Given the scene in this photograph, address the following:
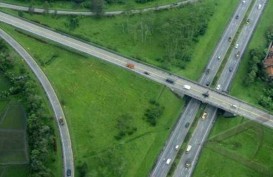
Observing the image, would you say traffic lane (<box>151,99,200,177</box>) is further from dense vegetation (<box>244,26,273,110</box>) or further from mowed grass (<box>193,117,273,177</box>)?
dense vegetation (<box>244,26,273,110</box>)

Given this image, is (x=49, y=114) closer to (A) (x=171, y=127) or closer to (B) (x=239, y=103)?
(A) (x=171, y=127)

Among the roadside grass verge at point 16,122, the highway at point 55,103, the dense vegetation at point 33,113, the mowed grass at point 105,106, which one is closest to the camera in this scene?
the dense vegetation at point 33,113

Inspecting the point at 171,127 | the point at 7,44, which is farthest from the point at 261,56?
the point at 7,44

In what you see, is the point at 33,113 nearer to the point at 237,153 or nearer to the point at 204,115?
the point at 204,115

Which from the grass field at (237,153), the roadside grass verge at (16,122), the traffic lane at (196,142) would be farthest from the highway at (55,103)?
the grass field at (237,153)

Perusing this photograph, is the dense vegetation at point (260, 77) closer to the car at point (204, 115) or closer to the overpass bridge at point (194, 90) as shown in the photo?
the overpass bridge at point (194, 90)

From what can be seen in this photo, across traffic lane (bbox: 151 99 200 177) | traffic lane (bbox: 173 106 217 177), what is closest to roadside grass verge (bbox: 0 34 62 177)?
traffic lane (bbox: 151 99 200 177)
